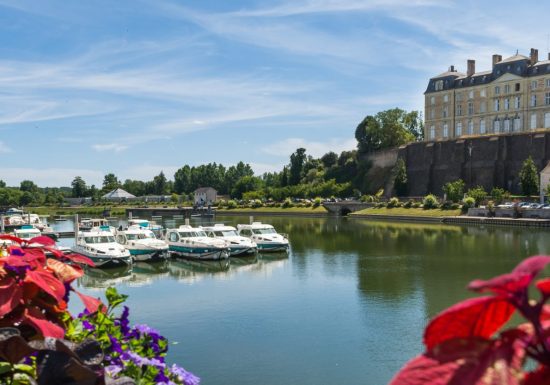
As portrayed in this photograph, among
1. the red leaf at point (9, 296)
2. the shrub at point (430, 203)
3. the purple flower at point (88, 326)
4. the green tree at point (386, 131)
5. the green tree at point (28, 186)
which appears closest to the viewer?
the red leaf at point (9, 296)

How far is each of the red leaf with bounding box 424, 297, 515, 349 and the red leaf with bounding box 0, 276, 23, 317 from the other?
5.71 feet

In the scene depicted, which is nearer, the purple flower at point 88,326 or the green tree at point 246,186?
the purple flower at point 88,326

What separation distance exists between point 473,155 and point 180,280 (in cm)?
5978

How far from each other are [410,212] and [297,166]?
1719 inches

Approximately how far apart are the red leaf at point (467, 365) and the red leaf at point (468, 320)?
0.15 feet

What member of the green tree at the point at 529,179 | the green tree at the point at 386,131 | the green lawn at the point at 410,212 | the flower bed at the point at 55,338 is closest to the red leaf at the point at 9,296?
the flower bed at the point at 55,338

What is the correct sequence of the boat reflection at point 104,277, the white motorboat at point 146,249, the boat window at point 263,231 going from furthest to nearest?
1. the boat window at point 263,231
2. the white motorboat at point 146,249
3. the boat reflection at point 104,277

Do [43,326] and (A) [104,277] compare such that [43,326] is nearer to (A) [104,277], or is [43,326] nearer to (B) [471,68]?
(A) [104,277]

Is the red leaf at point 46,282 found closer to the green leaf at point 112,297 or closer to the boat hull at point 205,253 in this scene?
the green leaf at point 112,297

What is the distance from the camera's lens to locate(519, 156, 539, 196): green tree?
61.8 metres

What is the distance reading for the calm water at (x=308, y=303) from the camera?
13.8m

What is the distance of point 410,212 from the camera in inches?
2608

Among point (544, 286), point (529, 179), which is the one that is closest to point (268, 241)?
point (544, 286)

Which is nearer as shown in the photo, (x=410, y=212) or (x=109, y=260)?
(x=109, y=260)
